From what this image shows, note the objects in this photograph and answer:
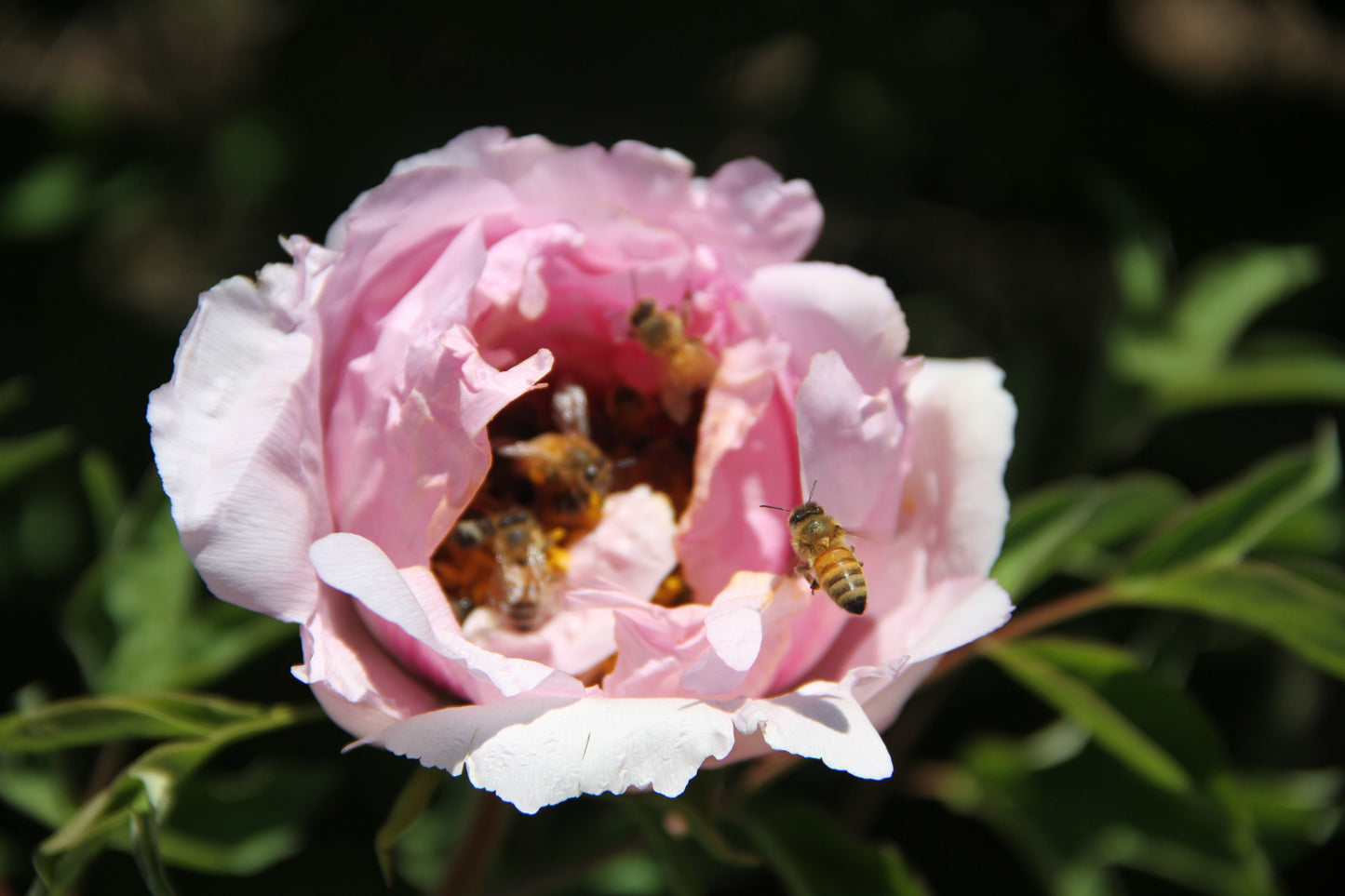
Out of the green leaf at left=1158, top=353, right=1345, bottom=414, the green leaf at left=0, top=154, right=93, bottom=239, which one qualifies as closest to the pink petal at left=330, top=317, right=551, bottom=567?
the green leaf at left=1158, top=353, right=1345, bottom=414

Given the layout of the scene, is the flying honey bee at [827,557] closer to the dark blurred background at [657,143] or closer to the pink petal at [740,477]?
the pink petal at [740,477]

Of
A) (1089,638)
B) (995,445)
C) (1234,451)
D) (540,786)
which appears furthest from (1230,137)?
(540,786)

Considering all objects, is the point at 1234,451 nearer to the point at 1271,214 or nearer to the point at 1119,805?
the point at 1271,214

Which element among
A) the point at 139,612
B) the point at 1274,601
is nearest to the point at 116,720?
the point at 139,612

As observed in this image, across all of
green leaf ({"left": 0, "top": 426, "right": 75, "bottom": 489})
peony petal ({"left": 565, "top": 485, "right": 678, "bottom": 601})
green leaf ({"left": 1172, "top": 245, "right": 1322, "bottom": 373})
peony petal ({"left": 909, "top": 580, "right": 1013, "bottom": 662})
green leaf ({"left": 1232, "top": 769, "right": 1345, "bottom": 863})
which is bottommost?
green leaf ({"left": 1232, "top": 769, "right": 1345, "bottom": 863})

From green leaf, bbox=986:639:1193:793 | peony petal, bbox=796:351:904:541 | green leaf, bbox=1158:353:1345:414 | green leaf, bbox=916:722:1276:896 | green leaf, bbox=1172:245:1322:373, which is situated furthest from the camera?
green leaf, bbox=1172:245:1322:373

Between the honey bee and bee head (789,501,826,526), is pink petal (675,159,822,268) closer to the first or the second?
the honey bee

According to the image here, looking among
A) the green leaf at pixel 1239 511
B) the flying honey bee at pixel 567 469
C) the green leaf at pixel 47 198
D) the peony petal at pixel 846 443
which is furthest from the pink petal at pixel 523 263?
the green leaf at pixel 47 198
